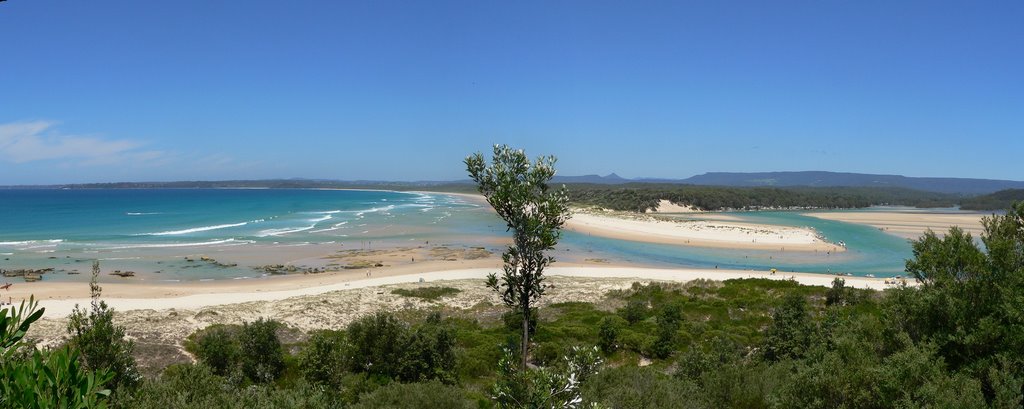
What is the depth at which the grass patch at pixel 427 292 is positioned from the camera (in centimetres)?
3134

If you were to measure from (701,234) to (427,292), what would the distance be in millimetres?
50353

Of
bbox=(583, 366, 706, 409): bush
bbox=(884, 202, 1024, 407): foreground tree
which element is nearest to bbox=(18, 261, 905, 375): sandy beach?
bbox=(583, 366, 706, 409): bush

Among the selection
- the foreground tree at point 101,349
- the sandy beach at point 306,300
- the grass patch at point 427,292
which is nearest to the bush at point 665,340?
the sandy beach at point 306,300

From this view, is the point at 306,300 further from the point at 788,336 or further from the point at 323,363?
the point at 788,336

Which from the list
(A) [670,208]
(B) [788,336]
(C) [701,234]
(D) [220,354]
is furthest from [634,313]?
(A) [670,208]

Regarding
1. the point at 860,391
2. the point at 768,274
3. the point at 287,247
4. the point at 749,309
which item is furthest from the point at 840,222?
the point at 860,391

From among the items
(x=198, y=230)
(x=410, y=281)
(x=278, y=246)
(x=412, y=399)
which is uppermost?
(x=412, y=399)

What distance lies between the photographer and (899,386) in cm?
830

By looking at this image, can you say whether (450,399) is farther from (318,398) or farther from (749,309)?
(749,309)

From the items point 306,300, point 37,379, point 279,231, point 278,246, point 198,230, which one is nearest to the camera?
point 37,379

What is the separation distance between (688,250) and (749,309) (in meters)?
32.5

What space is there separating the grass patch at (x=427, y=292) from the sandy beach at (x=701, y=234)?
36130 mm

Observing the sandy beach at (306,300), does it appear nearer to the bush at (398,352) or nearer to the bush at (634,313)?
the bush at (634,313)

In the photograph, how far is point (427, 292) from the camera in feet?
105
